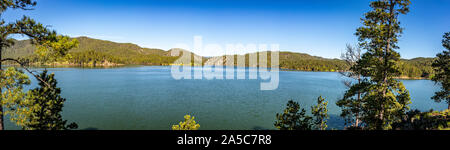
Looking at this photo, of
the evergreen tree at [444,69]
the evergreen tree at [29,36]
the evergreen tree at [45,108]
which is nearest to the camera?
the evergreen tree at [29,36]

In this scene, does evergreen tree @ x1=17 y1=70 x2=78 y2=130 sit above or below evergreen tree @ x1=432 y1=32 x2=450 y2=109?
below

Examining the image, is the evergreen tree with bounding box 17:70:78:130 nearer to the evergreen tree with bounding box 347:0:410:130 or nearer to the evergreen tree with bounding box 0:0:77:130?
the evergreen tree with bounding box 0:0:77:130

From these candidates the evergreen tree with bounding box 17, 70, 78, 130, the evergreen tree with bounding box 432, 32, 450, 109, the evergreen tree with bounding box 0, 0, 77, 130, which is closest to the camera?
the evergreen tree with bounding box 0, 0, 77, 130

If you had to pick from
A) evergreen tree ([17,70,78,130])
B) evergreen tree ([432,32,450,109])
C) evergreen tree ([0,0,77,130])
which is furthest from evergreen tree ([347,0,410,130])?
evergreen tree ([17,70,78,130])

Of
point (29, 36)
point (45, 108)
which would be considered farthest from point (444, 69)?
point (45, 108)

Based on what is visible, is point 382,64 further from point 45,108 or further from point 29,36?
point 45,108

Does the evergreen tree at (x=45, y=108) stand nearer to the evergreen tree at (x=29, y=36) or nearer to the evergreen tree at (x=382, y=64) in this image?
the evergreen tree at (x=29, y=36)

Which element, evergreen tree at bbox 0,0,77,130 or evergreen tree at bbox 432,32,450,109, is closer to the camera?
evergreen tree at bbox 0,0,77,130

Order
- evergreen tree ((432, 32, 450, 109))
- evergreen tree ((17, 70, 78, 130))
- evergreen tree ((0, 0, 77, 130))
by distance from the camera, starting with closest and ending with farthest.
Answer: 1. evergreen tree ((0, 0, 77, 130))
2. evergreen tree ((432, 32, 450, 109))
3. evergreen tree ((17, 70, 78, 130))

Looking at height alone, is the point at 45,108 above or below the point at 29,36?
below

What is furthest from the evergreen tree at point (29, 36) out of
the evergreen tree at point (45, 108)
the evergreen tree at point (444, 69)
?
the evergreen tree at point (444, 69)
